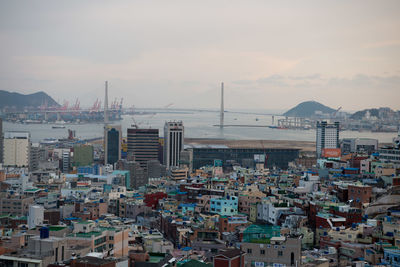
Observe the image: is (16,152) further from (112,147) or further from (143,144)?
(143,144)

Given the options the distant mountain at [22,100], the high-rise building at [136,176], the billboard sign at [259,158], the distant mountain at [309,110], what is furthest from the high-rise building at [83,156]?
the distant mountain at [309,110]

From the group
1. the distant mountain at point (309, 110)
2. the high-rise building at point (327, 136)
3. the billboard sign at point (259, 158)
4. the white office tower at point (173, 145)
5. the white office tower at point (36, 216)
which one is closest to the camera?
the white office tower at point (36, 216)

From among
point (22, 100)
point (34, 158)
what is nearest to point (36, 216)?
point (34, 158)

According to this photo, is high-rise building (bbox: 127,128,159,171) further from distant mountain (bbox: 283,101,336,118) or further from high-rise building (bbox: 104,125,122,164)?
distant mountain (bbox: 283,101,336,118)

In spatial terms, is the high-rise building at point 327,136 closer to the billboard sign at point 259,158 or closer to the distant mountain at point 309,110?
the billboard sign at point 259,158

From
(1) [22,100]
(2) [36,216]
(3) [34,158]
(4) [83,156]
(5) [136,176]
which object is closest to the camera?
(2) [36,216]
